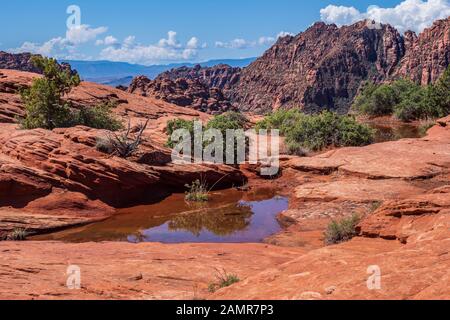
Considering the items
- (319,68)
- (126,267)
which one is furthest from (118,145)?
(319,68)

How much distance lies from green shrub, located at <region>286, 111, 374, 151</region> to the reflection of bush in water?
10806 millimetres

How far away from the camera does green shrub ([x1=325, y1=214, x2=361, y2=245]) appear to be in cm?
1062

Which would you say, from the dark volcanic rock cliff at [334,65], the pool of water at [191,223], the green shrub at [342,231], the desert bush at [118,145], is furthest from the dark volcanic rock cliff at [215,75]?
the green shrub at [342,231]

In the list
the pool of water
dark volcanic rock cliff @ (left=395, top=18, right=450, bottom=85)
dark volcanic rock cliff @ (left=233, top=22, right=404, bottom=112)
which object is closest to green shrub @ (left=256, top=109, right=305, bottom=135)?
the pool of water

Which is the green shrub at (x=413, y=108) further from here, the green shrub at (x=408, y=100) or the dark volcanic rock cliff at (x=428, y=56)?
the dark volcanic rock cliff at (x=428, y=56)

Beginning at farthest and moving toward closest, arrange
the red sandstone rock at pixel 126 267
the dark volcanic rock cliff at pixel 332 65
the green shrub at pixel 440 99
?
the dark volcanic rock cliff at pixel 332 65
the green shrub at pixel 440 99
the red sandstone rock at pixel 126 267

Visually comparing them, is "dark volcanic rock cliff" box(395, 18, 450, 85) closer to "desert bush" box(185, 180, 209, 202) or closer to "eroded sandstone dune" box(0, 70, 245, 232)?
"eroded sandstone dune" box(0, 70, 245, 232)

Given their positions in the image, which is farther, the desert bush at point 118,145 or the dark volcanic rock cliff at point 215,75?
the dark volcanic rock cliff at point 215,75

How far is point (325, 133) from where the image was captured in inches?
1025

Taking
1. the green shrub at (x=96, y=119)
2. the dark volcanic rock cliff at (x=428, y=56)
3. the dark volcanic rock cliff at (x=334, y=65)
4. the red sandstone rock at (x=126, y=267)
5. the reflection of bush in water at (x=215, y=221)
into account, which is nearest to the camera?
the red sandstone rock at (x=126, y=267)

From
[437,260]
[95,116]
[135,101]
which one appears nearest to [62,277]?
[437,260]

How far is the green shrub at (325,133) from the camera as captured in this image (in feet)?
84.5

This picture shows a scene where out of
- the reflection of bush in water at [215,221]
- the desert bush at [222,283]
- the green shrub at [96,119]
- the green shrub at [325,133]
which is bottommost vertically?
the reflection of bush in water at [215,221]
